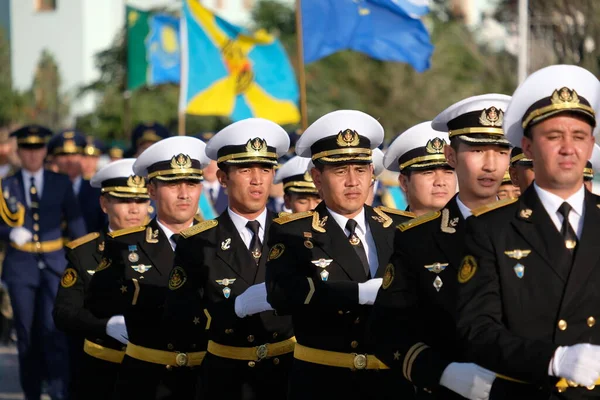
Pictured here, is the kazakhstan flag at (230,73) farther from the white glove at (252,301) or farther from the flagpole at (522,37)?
the white glove at (252,301)

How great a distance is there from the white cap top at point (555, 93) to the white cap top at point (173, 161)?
368cm

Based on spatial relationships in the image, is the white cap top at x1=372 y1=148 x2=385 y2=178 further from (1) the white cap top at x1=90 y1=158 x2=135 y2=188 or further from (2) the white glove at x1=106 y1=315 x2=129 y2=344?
(1) the white cap top at x1=90 y1=158 x2=135 y2=188

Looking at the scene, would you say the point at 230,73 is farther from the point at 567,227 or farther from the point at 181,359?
the point at 567,227

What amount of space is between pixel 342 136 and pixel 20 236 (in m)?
6.60

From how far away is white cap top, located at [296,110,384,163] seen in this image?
6082 mm

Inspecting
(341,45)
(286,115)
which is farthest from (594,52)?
(341,45)

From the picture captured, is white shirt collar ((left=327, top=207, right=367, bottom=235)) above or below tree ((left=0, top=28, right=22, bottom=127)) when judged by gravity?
below

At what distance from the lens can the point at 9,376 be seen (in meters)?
13.8

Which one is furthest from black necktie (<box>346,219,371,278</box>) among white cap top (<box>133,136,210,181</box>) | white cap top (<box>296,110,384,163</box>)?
white cap top (<box>133,136,210,181</box>)

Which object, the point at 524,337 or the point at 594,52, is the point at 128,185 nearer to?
the point at 524,337

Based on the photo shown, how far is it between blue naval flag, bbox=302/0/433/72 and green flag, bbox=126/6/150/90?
9440 millimetres

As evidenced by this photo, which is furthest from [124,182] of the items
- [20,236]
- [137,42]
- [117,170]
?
[137,42]

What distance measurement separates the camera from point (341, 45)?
13195 millimetres

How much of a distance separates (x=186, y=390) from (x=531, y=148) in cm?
374
